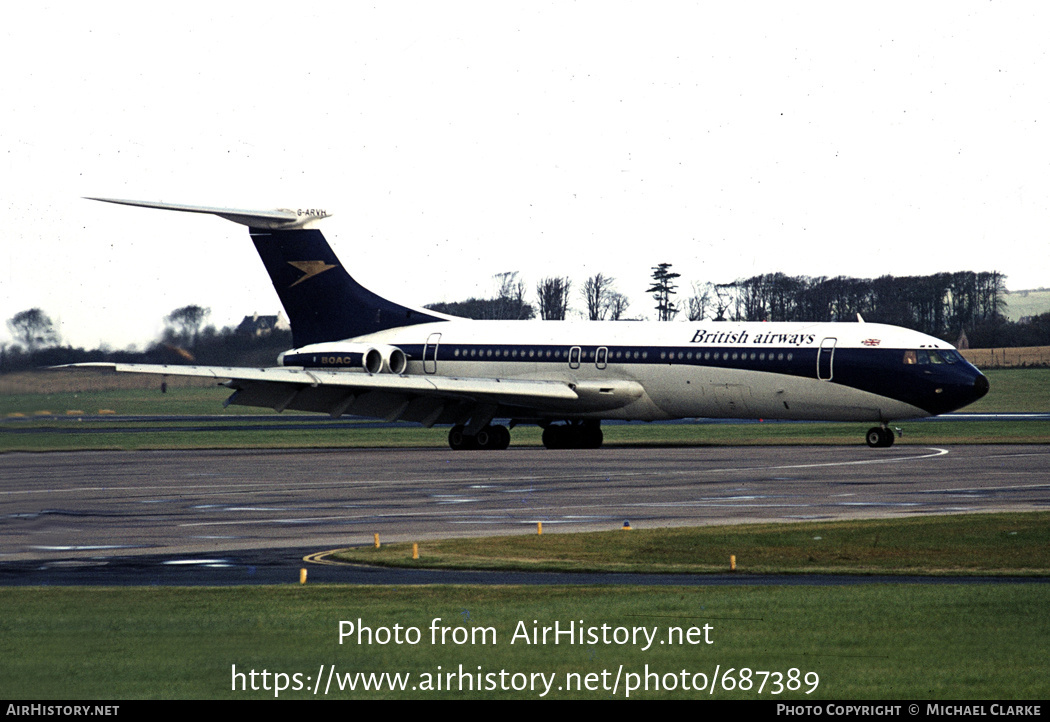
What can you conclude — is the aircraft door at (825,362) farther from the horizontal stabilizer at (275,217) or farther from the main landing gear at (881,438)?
the horizontal stabilizer at (275,217)

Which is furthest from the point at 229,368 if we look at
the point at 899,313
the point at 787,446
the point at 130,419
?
the point at 899,313

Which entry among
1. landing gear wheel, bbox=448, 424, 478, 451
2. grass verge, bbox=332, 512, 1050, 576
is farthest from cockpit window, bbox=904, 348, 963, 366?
grass verge, bbox=332, 512, 1050, 576

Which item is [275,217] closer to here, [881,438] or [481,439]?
[481,439]

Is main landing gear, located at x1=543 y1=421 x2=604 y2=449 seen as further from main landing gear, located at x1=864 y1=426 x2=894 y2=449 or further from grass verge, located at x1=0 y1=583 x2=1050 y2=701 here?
grass verge, located at x1=0 y1=583 x2=1050 y2=701

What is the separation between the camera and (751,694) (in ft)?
34.8

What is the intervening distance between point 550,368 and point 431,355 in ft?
16.5

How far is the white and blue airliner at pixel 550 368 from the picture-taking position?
4662 centimetres

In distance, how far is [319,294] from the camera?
5647 centimetres

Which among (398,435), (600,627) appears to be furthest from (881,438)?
(600,627)

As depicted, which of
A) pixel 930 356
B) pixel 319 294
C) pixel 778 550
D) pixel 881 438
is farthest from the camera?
pixel 319 294

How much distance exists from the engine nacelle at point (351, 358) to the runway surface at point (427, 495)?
21.0 ft

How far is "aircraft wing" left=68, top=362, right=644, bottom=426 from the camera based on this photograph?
160 ft

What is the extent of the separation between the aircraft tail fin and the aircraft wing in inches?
199

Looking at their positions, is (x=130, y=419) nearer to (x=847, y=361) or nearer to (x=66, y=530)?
(x=847, y=361)
